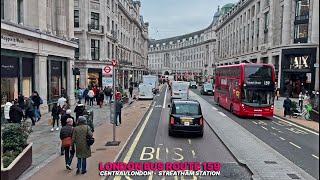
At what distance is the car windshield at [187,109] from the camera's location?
14094 mm

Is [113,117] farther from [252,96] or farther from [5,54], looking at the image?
[252,96]

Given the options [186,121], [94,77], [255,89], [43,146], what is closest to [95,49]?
[94,77]

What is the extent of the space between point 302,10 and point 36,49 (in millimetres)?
35411

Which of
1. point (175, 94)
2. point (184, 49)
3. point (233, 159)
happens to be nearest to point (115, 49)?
point (175, 94)

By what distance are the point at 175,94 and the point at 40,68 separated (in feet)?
54.9

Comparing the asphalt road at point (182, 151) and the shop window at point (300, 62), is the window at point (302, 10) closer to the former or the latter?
the shop window at point (300, 62)

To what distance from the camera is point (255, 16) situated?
5372 cm

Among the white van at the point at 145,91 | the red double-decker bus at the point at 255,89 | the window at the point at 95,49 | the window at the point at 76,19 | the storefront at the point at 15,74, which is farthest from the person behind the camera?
the window at the point at 95,49

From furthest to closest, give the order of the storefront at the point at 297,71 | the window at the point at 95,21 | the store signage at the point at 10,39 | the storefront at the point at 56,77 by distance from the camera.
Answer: the window at the point at 95,21, the storefront at the point at 297,71, the storefront at the point at 56,77, the store signage at the point at 10,39

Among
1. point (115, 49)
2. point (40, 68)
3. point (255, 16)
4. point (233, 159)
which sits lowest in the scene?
point (233, 159)

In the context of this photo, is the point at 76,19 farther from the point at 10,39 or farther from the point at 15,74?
the point at 10,39

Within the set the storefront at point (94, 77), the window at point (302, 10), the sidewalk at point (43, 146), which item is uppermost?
the window at point (302, 10)

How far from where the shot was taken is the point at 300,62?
40.7m

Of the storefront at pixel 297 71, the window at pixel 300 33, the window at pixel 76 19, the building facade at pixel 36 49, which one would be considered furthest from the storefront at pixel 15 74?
the window at pixel 300 33
